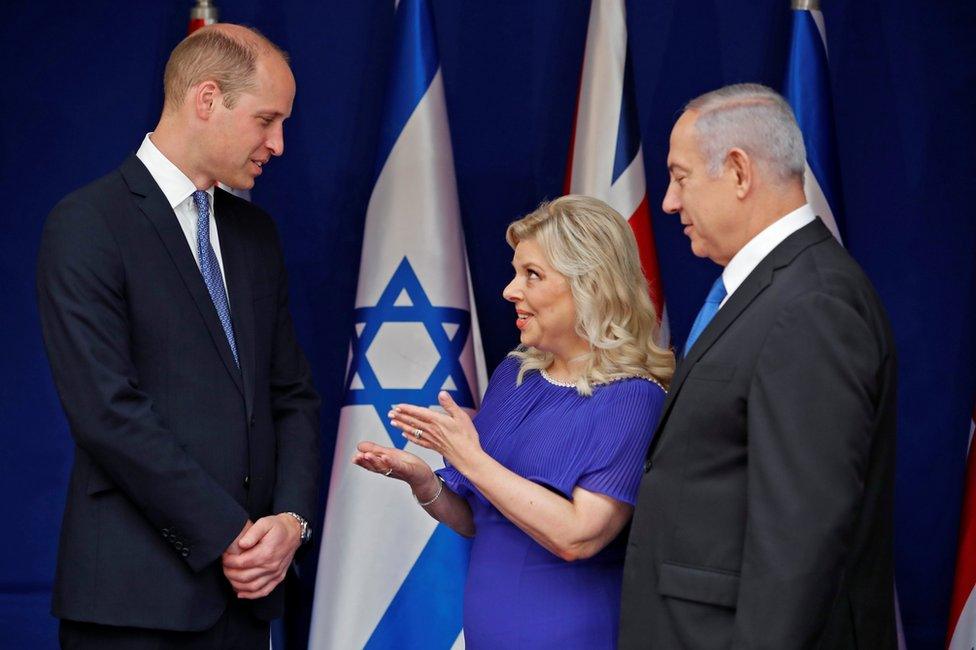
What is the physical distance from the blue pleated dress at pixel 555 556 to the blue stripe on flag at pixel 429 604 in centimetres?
87

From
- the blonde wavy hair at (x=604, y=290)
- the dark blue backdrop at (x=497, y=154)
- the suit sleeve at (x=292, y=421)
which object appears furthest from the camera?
the dark blue backdrop at (x=497, y=154)

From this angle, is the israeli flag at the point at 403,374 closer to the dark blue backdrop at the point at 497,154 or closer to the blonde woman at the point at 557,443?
the dark blue backdrop at the point at 497,154

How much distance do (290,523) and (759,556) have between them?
41.3 inches

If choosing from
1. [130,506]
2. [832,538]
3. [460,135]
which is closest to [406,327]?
[460,135]

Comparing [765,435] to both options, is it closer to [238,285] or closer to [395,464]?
[395,464]

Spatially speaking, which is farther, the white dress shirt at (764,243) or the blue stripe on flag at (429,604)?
the blue stripe on flag at (429,604)

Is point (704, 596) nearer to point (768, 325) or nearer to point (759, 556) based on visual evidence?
point (759, 556)

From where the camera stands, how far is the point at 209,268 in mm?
2412

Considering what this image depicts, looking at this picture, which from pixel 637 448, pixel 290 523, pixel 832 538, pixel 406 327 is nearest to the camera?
pixel 832 538

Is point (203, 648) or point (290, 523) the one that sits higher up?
point (290, 523)

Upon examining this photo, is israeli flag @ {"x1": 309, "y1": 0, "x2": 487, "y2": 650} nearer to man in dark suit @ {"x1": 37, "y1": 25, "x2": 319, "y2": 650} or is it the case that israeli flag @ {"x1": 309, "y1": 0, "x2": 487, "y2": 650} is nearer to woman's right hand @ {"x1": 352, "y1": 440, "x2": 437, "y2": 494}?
man in dark suit @ {"x1": 37, "y1": 25, "x2": 319, "y2": 650}

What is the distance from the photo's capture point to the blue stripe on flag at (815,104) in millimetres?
3289

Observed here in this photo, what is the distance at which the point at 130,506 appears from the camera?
2.25 m

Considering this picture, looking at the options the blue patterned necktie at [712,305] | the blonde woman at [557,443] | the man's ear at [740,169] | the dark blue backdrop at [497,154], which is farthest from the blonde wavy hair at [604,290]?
the dark blue backdrop at [497,154]
